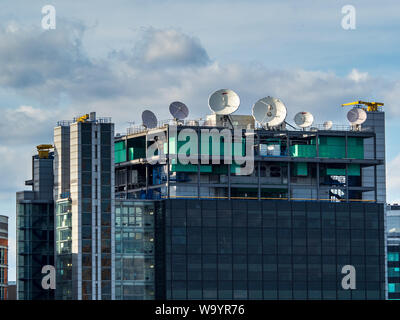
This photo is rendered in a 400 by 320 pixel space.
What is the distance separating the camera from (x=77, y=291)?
197m
